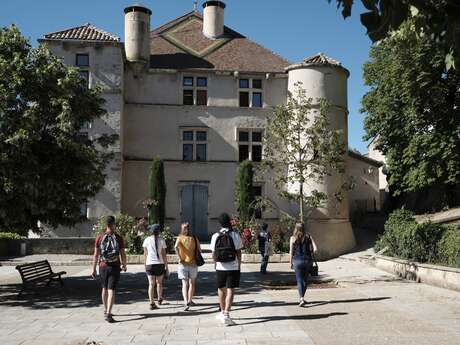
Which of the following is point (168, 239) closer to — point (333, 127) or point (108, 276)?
point (333, 127)

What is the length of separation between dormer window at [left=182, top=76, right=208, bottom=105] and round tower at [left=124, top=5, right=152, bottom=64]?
8.91ft

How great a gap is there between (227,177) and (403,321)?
20861 millimetres

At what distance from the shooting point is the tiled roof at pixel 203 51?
31.0 m

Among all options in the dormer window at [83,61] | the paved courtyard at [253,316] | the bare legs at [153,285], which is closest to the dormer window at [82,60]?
the dormer window at [83,61]

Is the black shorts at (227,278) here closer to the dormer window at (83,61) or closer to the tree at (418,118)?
the tree at (418,118)

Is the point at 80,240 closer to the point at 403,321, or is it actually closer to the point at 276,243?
the point at 276,243

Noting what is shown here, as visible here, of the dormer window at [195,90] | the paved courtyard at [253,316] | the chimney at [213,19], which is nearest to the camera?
the paved courtyard at [253,316]

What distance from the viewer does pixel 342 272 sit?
736 inches

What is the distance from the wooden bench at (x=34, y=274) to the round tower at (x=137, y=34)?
17802 mm

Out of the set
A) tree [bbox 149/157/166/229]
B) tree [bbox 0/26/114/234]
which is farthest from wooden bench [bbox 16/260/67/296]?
tree [bbox 149/157/166/229]

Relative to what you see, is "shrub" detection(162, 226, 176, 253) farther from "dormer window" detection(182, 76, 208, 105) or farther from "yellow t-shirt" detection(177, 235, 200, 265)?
"yellow t-shirt" detection(177, 235, 200, 265)

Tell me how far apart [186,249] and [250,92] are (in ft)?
68.7

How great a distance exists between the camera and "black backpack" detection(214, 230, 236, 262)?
9.52m

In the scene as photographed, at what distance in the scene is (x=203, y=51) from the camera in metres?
32.1
